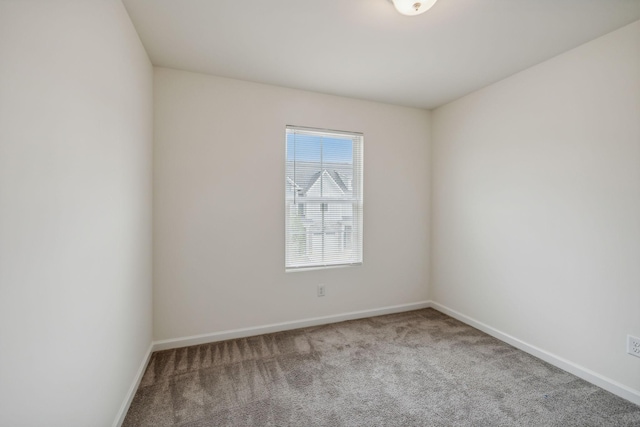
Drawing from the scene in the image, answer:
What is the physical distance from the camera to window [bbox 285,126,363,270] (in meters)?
2.92

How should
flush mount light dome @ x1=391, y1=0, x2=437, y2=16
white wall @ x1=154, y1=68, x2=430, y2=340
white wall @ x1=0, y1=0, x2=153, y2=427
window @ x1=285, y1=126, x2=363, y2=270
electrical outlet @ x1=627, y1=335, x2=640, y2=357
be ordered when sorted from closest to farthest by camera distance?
white wall @ x1=0, y1=0, x2=153, y2=427
flush mount light dome @ x1=391, y1=0, x2=437, y2=16
electrical outlet @ x1=627, y1=335, x2=640, y2=357
white wall @ x1=154, y1=68, x2=430, y2=340
window @ x1=285, y1=126, x2=363, y2=270

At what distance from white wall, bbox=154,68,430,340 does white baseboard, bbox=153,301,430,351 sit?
5 cm

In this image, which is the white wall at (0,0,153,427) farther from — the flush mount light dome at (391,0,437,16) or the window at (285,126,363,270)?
the flush mount light dome at (391,0,437,16)

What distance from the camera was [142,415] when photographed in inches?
66.4

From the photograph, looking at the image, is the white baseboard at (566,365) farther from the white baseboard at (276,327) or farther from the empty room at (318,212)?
the white baseboard at (276,327)

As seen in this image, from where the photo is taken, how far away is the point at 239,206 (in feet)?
8.80

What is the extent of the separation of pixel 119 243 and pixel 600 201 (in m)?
3.25

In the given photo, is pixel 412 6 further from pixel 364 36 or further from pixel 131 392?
pixel 131 392

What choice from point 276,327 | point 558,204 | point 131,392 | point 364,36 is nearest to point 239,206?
point 276,327

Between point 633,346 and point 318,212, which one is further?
point 318,212

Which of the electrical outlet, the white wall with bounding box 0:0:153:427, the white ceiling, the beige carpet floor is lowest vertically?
the beige carpet floor

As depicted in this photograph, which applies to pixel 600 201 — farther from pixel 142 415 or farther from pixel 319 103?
pixel 142 415

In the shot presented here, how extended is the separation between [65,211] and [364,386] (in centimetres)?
203

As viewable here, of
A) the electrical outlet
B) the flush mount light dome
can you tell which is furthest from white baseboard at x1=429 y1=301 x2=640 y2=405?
the flush mount light dome
